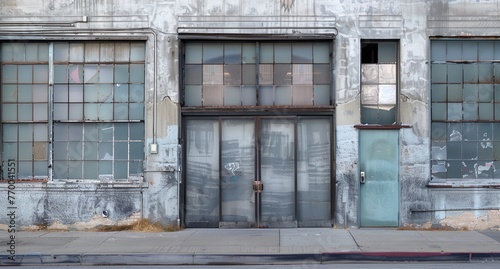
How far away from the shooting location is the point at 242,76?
15.3 m

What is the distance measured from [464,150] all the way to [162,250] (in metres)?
7.27

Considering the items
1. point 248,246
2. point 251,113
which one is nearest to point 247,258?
point 248,246

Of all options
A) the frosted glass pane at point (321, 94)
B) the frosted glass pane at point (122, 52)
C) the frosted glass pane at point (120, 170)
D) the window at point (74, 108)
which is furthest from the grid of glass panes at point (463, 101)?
the frosted glass pane at point (120, 170)

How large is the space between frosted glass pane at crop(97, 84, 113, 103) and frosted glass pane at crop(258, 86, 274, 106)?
345 cm

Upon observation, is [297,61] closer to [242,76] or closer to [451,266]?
[242,76]

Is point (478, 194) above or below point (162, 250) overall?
above

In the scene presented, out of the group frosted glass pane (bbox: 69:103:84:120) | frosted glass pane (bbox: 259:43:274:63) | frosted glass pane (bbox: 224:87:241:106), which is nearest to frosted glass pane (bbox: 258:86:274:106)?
frosted glass pane (bbox: 224:87:241:106)

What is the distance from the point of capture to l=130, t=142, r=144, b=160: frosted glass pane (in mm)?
15227

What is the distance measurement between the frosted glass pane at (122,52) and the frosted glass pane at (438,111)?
7.08 meters

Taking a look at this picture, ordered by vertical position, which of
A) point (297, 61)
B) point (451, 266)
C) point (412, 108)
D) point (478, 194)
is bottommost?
point (451, 266)

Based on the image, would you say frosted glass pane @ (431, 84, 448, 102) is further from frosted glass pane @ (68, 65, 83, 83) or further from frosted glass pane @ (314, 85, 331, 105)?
frosted glass pane @ (68, 65, 83, 83)

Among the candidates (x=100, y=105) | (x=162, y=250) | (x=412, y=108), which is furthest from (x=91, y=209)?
(x=412, y=108)

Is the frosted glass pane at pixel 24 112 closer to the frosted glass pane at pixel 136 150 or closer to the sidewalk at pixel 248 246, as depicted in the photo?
the frosted glass pane at pixel 136 150

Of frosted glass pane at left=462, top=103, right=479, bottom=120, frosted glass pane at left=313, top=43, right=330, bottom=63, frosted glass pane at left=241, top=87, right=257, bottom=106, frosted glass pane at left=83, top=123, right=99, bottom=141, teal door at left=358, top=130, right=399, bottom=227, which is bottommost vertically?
teal door at left=358, top=130, right=399, bottom=227
